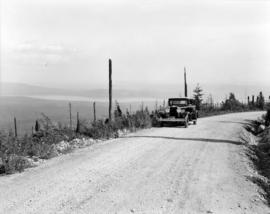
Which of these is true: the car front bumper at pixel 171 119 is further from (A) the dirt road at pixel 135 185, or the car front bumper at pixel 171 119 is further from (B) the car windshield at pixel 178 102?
(A) the dirt road at pixel 135 185

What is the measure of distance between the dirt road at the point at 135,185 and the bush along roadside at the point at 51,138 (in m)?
0.56

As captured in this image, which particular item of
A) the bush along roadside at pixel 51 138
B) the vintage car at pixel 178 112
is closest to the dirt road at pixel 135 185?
the bush along roadside at pixel 51 138

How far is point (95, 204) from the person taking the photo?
6.10 meters

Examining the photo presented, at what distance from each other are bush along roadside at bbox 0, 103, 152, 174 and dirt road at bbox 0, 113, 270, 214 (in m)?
0.56

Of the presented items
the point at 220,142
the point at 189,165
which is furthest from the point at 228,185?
the point at 220,142

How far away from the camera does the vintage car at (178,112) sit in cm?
2278

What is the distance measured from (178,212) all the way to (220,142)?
9.45 meters

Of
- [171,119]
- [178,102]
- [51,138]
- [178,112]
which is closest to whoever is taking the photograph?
[51,138]

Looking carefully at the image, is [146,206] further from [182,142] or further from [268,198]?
[182,142]

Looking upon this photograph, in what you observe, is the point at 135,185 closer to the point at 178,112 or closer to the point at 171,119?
the point at 171,119

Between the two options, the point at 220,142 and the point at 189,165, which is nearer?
the point at 189,165

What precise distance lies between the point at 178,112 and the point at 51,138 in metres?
11.9

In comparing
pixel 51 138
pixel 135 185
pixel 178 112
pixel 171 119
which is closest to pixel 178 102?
pixel 178 112

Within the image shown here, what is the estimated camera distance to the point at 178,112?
23219mm
